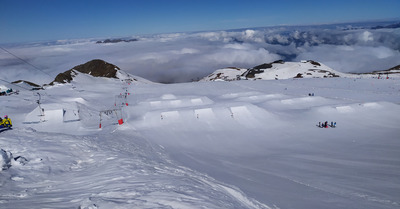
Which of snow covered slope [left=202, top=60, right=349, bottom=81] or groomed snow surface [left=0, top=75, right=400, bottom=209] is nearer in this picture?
groomed snow surface [left=0, top=75, right=400, bottom=209]

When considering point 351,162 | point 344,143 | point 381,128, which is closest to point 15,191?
point 351,162

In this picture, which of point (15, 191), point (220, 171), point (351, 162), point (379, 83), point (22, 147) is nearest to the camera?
point (15, 191)

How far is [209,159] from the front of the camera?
18.5m

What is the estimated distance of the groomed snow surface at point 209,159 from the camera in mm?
7906

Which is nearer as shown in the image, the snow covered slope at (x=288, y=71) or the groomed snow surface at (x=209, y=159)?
the groomed snow surface at (x=209, y=159)

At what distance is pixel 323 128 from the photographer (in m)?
28.9

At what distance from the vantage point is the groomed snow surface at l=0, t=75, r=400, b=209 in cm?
791

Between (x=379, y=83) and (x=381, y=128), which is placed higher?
(x=379, y=83)

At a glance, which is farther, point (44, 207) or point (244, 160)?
point (244, 160)

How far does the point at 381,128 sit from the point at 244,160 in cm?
2202

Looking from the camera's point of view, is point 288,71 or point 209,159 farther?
point 288,71

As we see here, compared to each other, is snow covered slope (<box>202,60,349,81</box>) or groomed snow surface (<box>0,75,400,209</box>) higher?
snow covered slope (<box>202,60,349,81</box>)

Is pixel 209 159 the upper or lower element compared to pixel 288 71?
lower

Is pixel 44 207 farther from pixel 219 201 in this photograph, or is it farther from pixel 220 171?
pixel 220 171
